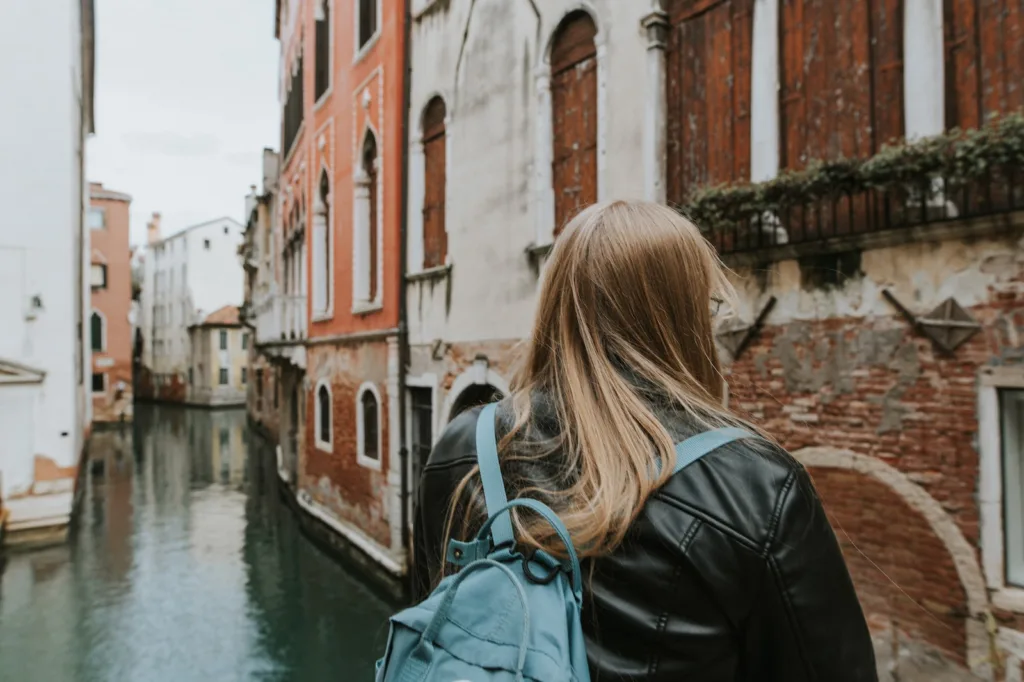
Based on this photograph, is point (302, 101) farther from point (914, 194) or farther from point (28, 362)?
point (914, 194)

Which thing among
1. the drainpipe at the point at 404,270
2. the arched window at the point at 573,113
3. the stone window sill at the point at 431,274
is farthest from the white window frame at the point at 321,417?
the arched window at the point at 573,113

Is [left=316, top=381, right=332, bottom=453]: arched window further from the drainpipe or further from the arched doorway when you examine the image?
the arched doorway

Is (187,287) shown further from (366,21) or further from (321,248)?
(366,21)

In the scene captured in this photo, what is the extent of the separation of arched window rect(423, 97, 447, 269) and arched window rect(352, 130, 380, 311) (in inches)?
64.4

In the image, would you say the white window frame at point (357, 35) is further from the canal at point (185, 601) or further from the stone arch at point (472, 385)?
the canal at point (185, 601)

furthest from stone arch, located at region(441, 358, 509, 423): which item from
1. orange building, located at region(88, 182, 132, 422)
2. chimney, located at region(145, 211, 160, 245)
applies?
chimney, located at region(145, 211, 160, 245)

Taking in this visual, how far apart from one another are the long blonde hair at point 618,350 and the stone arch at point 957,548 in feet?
10.2

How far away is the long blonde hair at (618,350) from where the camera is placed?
3.25ft

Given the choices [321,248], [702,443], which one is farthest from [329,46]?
[702,443]

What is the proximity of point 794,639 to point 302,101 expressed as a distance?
15.0 metres

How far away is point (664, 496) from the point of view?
3.11 ft

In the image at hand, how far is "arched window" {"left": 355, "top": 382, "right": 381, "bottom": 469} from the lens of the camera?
9859 millimetres

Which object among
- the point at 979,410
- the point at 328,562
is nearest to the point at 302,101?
the point at 328,562

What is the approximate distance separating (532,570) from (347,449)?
10.1 meters
